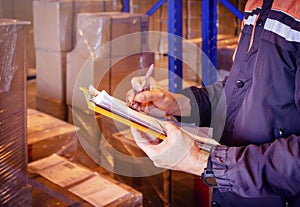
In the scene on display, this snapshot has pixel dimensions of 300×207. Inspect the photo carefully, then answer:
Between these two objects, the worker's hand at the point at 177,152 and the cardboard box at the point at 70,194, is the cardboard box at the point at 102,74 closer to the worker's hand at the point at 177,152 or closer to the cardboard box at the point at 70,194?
the cardboard box at the point at 70,194

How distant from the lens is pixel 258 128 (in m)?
1.28

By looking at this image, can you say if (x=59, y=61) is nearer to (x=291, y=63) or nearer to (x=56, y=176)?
(x=56, y=176)

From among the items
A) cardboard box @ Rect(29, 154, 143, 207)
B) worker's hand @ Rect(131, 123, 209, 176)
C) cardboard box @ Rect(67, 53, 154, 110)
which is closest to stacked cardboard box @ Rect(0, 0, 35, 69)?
cardboard box @ Rect(67, 53, 154, 110)

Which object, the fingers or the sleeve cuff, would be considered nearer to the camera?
the sleeve cuff

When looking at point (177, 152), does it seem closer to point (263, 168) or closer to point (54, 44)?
point (263, 168)

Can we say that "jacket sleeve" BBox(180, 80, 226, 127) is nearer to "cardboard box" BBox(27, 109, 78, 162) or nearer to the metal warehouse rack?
"cardboard box" BBox(27, 109, 78, 162)

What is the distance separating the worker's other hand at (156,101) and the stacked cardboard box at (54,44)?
1.59m

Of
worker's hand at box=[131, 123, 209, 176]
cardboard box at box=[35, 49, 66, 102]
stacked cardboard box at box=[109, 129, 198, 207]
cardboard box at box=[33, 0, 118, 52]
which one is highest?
cardboard box at box=[33, 0, 118, 52]

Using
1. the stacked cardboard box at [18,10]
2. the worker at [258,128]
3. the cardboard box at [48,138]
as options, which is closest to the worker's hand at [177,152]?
the worker at [258,128]

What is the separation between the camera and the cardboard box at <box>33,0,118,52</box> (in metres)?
3.01

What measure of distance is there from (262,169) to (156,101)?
21.9 inches

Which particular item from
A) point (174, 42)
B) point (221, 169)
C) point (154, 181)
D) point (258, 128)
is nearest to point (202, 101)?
point (258, 128)

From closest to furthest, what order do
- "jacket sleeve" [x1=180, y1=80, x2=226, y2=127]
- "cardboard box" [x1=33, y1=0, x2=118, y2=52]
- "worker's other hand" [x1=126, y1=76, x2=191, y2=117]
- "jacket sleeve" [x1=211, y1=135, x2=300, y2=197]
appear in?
"jacket sleeve" [x1=211, y1=135, x2=300, y2=197], "worker's other hand" [x1=126, y1=76, x2=191, y2=117], "jacket sleeve" [x1=180, y1=80, x2=226, y2=127], "cardboard box" [x1=33, y1=0, x2=118, y2=52]

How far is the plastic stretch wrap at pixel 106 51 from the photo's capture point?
2.80 meters
